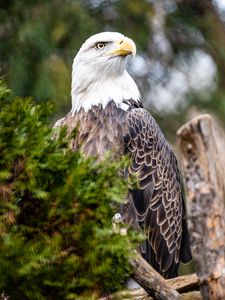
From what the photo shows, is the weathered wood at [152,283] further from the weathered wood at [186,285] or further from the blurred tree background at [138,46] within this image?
the blurred tree background at [138,46]

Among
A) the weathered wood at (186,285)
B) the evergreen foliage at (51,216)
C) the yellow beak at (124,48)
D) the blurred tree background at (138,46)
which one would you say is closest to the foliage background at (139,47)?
the blurred tree background at (138,46)

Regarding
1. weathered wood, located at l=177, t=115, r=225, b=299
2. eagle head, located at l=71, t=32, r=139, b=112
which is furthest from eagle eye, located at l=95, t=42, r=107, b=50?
weathered wood, located at l=177, t=115, r=225, b=299

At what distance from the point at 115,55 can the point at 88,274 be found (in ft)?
8.77

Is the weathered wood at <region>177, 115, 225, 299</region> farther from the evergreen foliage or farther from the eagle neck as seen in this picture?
the eagle neck

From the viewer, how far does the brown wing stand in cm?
511

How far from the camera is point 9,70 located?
254 inches

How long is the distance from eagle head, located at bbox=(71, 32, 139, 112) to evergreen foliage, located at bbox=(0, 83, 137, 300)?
239 cm

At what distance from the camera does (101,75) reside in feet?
18.1

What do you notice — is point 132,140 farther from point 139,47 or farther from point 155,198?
point 139,47

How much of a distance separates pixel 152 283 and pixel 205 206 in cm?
45

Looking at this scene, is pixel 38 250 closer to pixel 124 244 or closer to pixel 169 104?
pixel 124 244

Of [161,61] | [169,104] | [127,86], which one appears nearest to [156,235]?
[127,86]

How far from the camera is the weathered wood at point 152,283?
3.17 meters

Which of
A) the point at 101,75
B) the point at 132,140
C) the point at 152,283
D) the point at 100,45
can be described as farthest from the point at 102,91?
the point at 152,283
